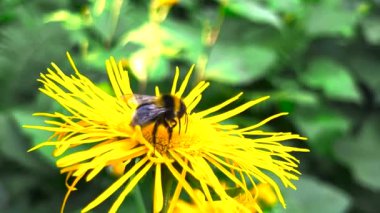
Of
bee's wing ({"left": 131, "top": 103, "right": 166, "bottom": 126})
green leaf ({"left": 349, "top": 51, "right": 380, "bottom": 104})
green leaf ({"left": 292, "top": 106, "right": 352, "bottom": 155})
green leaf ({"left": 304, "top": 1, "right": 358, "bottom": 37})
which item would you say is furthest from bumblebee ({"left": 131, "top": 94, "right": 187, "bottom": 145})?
green leaf ({"left": 349, "top": 51, "right": 380, "bottom": 104})

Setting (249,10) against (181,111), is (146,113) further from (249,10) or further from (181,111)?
(249,10)

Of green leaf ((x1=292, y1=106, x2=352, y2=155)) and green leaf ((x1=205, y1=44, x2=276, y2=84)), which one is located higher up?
green leaf ((x1=205, y1=44, x2=276, y2=84))

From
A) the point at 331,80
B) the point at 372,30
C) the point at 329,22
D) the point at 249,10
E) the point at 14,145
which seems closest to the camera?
the point at 14,145

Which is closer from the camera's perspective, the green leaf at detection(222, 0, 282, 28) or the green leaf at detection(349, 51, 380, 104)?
the green leaf at detection(222, 0, 282, 28)

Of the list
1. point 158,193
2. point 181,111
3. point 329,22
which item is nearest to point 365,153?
point 329,22

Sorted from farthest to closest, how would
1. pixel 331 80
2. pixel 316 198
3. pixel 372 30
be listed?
1. pixel 372 30
2. pixel 331 80
3. pixel 316 198

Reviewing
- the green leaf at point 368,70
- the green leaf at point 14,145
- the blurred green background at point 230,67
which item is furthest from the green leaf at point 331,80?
the green leaf at point 14,145

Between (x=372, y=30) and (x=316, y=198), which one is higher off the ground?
(x=372, y=30)

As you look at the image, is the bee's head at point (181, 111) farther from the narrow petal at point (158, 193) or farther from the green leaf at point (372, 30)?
the green leaf at point (372, 30)

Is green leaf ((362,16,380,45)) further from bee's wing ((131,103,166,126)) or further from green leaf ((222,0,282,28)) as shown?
bee's wing ((131,103,166,126))
